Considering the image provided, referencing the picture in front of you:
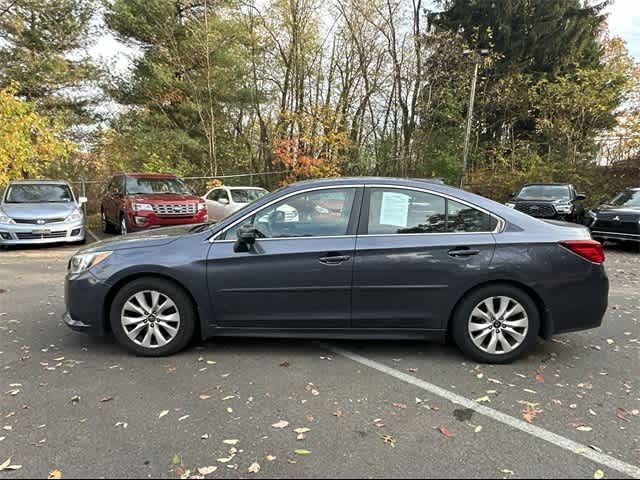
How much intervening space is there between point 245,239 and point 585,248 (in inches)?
115

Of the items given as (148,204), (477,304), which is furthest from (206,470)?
(148,204)

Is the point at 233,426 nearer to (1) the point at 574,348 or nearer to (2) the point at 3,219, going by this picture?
(1) the point at 574,348

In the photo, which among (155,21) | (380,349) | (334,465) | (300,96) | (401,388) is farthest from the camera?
(300,96)

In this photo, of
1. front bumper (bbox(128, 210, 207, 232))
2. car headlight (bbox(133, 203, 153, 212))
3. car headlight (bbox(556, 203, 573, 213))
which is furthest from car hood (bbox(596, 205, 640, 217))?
car headlight (bbox(133, 203, 153, 212))

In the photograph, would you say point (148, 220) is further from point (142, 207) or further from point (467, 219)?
point (467, 219)

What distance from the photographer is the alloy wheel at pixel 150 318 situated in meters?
3.94

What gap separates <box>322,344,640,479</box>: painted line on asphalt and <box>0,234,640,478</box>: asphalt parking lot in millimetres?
11

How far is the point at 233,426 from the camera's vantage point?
9.47 ft

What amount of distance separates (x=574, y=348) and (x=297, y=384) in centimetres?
274

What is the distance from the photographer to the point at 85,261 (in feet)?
13.2

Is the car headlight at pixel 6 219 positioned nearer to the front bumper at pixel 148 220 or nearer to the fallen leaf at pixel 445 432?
the front bumper at pixel 148 220

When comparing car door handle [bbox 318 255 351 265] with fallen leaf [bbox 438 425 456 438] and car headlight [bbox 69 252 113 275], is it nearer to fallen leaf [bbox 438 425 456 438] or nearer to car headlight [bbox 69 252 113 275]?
fallen leaf [bbox 438 425 456 438]

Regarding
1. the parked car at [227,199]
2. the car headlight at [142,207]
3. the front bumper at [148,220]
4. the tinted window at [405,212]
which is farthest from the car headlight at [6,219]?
the tinted window at [405,212]

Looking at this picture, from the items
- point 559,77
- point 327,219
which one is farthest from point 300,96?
point 327,219
